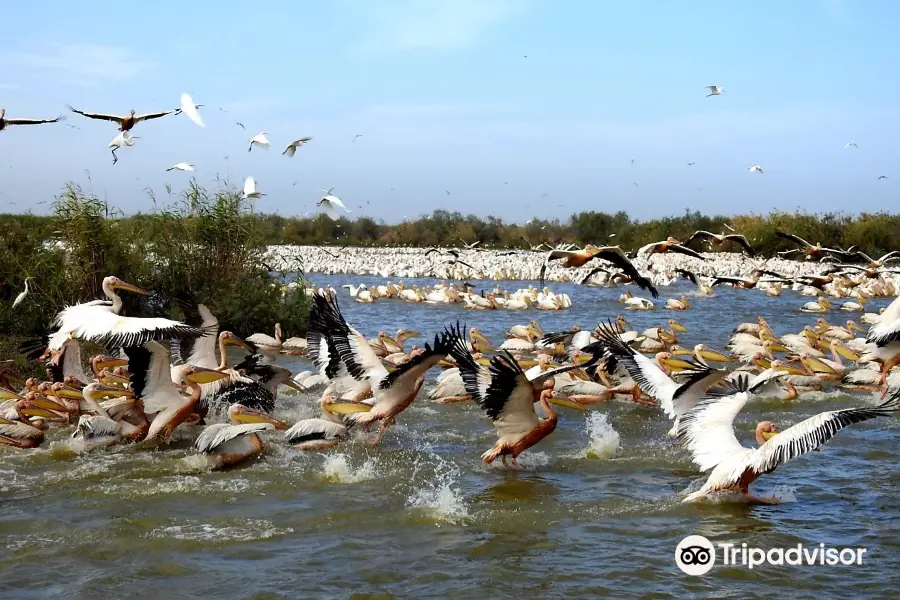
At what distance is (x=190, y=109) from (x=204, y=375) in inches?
106

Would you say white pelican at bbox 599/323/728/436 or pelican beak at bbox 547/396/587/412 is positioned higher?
white pelican at bbox 599/323/728/436

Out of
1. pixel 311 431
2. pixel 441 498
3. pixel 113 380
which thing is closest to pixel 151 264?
pixel 113 380

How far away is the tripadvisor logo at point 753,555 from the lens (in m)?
5.05

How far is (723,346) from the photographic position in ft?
43.5

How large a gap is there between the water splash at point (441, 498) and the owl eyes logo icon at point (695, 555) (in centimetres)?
130

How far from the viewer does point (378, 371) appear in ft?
24.9

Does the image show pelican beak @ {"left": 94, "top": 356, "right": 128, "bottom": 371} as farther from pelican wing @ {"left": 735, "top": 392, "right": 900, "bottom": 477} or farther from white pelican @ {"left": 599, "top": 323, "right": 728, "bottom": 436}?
pelican wing @ {"left": 735, "top": 392, "right": 900, "bottom": 477}

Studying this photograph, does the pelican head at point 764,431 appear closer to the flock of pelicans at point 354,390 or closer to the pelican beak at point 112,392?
the flock of pelicans at point 354,390

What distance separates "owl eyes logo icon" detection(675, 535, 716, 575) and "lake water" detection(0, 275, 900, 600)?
6 centimetres

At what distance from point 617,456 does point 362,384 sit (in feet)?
7.18

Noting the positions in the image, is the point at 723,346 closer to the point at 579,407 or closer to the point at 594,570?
the point at 579,407

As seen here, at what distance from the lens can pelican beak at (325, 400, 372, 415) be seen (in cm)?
742

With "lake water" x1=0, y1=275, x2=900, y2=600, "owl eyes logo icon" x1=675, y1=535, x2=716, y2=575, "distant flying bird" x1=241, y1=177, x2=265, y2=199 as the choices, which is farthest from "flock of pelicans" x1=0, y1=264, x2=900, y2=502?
"distant flying bird" x1=241, y1=177, x2=265, y2=199

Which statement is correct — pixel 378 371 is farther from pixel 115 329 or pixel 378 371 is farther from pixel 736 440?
pixel 736 440
